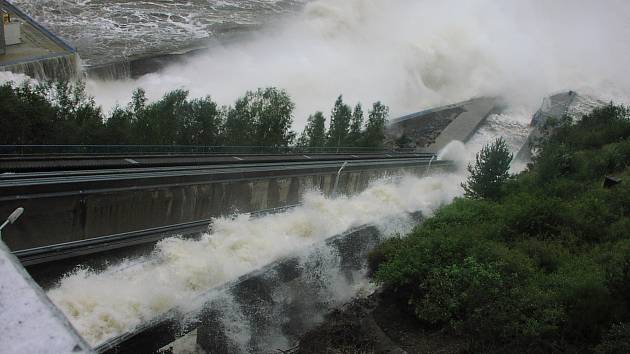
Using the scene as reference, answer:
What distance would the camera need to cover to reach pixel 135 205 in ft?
48.5

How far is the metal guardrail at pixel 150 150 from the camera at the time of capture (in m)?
17.5

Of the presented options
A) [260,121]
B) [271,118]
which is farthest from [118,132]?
[271,118]

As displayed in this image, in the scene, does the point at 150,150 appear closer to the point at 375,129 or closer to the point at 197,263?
the point at 197,263

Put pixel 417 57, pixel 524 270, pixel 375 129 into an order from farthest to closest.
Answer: pixel 417 57, pixel 375 129, pixel 524 270

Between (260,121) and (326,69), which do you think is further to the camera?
(326,69)

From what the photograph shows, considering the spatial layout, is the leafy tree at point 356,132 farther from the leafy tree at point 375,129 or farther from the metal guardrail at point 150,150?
the metal guardrail at point 150,150

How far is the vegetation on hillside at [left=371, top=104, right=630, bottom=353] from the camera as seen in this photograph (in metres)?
11.8

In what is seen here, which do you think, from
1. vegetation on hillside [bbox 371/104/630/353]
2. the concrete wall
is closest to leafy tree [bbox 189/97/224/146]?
the concrete wall

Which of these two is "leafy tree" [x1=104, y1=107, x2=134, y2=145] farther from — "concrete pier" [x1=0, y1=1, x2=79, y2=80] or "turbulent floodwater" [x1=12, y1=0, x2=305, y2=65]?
"turbulent floodwater" [x1=12, y1=0, x2=305, y2=65]

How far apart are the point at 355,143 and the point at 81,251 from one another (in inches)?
982

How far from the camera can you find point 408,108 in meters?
57.9

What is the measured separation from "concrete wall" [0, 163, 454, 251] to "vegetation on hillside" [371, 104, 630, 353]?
191 inches

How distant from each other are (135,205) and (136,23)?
46.7 m

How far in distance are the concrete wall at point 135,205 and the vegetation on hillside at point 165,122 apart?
7955 mm
